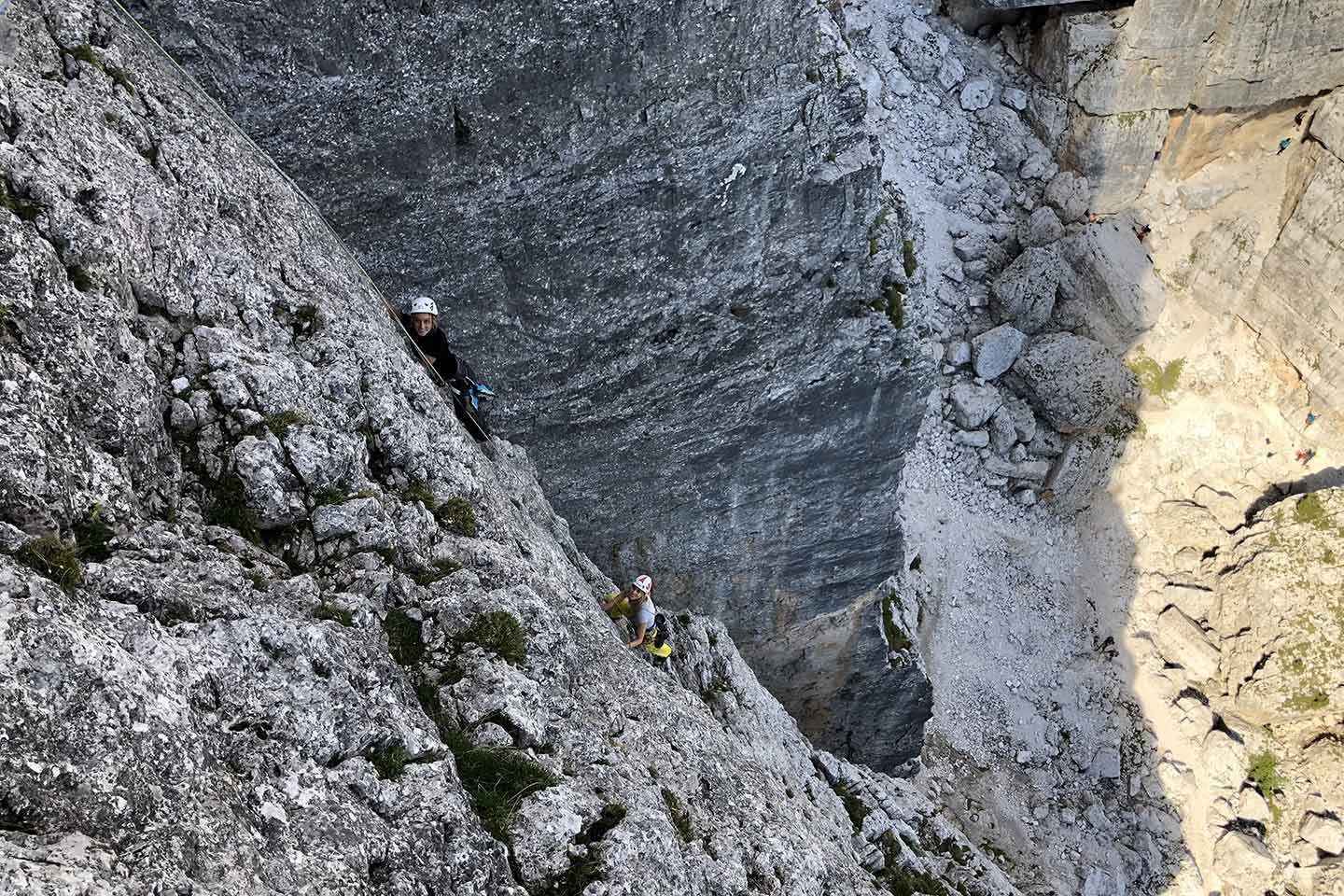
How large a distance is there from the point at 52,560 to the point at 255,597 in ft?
5.52

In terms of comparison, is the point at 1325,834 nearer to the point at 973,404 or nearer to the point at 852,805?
the point at 973,404

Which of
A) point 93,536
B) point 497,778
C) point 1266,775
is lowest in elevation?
point 1266,775

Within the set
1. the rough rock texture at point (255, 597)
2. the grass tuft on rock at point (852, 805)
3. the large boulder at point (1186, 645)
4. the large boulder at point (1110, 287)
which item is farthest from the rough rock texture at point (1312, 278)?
the rough rock texture at point (255, 597)

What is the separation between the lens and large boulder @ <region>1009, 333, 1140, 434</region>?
29297 mm

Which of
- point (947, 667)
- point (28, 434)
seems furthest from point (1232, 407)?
point (28, 434)

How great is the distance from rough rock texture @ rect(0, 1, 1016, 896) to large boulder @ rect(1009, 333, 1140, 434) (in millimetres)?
21662

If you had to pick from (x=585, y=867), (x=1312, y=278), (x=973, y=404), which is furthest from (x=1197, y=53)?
(x=585, y=867)

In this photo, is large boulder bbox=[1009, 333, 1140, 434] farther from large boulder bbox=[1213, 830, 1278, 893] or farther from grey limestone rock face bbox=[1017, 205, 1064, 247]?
large boulder bbox=[1213, 830, 1278, 893]

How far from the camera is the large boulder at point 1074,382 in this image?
2930 centimetres

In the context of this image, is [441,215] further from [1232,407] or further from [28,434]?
[1232,407]

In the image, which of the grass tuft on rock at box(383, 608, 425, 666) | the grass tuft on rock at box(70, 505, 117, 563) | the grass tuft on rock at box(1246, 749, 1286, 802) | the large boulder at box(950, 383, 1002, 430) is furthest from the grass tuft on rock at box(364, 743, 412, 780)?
the grass tuft on rock at box(1246, 749, 1286, 802)

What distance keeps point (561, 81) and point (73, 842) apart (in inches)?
538

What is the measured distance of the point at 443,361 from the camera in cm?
1344

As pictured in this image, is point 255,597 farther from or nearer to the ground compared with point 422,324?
nearer to the ground
